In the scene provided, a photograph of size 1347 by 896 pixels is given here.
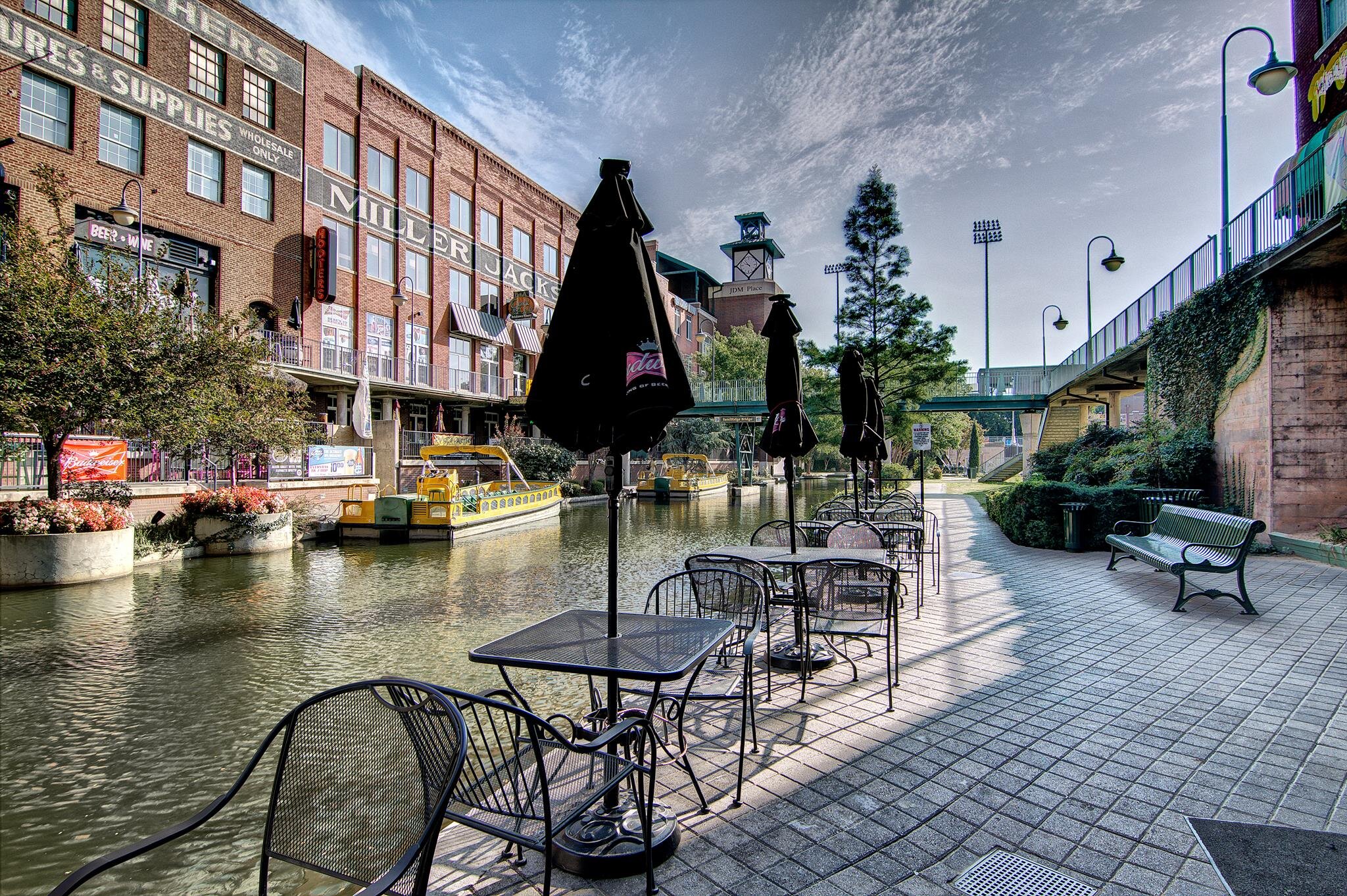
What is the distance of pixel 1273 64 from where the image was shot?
10.4 meters

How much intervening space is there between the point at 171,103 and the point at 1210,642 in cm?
2798

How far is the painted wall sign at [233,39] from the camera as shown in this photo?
21000 mm

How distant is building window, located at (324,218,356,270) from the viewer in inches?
1040

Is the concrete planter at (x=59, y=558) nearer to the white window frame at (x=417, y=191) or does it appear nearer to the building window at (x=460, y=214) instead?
the white window frame at (x=417, y=191)

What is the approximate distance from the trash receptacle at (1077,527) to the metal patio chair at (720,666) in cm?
944

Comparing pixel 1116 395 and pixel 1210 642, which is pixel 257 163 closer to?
pixel 1210 642

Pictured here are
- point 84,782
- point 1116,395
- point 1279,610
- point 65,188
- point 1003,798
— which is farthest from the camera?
point 1116,395

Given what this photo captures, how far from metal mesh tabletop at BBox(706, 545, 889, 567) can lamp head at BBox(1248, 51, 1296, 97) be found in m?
10.4

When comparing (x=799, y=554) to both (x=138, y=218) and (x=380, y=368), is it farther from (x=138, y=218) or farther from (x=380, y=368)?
(x=380, y=368)

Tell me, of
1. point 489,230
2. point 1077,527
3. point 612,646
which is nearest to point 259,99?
point 489,230

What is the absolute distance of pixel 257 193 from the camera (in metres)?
23.8

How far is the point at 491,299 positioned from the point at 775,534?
1224 inches

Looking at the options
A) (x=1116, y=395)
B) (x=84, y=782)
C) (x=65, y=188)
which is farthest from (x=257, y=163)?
(x=1116, y=395)

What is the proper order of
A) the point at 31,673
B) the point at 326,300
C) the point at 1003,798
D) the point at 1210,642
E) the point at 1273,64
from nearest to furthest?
the point at 1003,798
the point at 1210,642
the point at 31,673
the point at 1273,64
the point at 326,300
